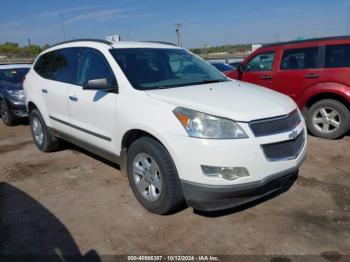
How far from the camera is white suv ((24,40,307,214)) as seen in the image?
10.4 ft

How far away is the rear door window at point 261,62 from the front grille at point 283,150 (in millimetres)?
4016

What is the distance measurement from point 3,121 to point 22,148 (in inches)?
125

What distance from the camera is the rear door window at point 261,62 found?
7355mm

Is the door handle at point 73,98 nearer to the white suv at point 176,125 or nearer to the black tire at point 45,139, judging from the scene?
the white suv at point 176,125

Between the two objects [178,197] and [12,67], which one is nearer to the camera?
[178,197]

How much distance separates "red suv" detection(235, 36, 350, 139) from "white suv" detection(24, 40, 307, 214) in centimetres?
266

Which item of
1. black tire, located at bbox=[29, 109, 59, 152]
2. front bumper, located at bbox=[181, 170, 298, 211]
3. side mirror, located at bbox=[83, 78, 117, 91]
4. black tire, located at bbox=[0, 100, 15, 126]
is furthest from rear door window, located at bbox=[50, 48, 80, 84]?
black tire, located at bbox=[0, 100, 15, 126]

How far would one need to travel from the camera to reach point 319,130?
6.70 m

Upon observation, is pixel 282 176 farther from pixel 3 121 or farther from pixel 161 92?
pixel 3 121

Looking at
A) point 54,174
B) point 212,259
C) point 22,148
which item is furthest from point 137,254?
point 22,148

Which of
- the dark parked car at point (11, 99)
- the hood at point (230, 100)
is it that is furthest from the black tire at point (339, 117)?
the dark parked car at point (11, 99)

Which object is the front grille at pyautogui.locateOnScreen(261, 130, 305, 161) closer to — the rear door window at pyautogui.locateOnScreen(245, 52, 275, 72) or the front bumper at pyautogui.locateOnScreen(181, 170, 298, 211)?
the front bumper at pyautogui.locateOnScreen(181, 170, 298, 211)

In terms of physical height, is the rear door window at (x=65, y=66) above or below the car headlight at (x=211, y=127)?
above

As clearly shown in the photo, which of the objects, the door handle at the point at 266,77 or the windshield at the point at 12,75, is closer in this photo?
the door handle at the point at 266,77
